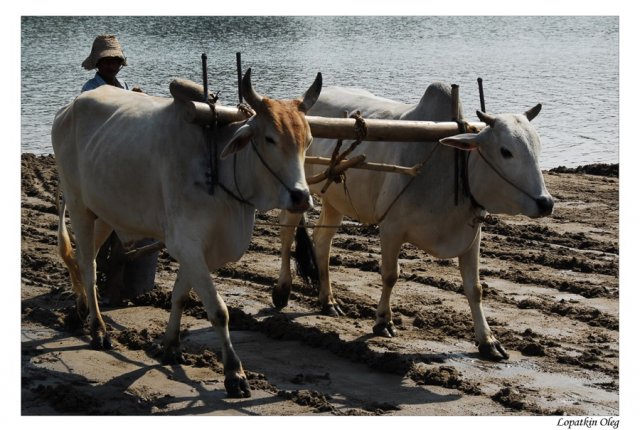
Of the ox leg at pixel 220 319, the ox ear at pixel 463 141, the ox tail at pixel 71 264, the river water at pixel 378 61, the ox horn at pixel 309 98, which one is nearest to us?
the ox leg at pixel 220 319

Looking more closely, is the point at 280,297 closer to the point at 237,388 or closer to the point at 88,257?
the point at 88,257

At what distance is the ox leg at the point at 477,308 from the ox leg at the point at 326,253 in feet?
4.28

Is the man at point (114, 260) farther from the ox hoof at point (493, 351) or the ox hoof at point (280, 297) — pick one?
the ox hoof at point (493, 351)

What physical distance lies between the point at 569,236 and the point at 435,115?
11.4 feet

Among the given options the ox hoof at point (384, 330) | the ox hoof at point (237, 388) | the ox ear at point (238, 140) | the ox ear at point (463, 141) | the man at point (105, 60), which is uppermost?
the man at point (105, 60)

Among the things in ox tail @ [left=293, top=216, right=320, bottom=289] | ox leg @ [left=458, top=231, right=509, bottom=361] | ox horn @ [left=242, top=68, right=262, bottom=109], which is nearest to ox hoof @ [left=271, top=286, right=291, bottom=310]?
ox tail @ [left=293, top=216, right=320, bottom=289]

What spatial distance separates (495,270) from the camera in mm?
10617

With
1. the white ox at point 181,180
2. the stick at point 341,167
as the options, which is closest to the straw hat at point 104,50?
the white ox at point 181,180

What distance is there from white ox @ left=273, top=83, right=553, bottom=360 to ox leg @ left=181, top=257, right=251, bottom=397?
1.73 m

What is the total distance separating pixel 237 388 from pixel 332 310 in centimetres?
233

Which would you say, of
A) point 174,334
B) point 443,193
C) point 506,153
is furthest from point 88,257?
point 506,153

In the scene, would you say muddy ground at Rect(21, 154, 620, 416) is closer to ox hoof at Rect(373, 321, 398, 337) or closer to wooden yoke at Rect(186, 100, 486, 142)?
ox hoof at Rect(373, 321, 398, 337)

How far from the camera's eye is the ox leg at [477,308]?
27.2ft

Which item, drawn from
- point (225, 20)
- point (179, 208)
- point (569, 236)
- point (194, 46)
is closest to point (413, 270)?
point (569, 236)
